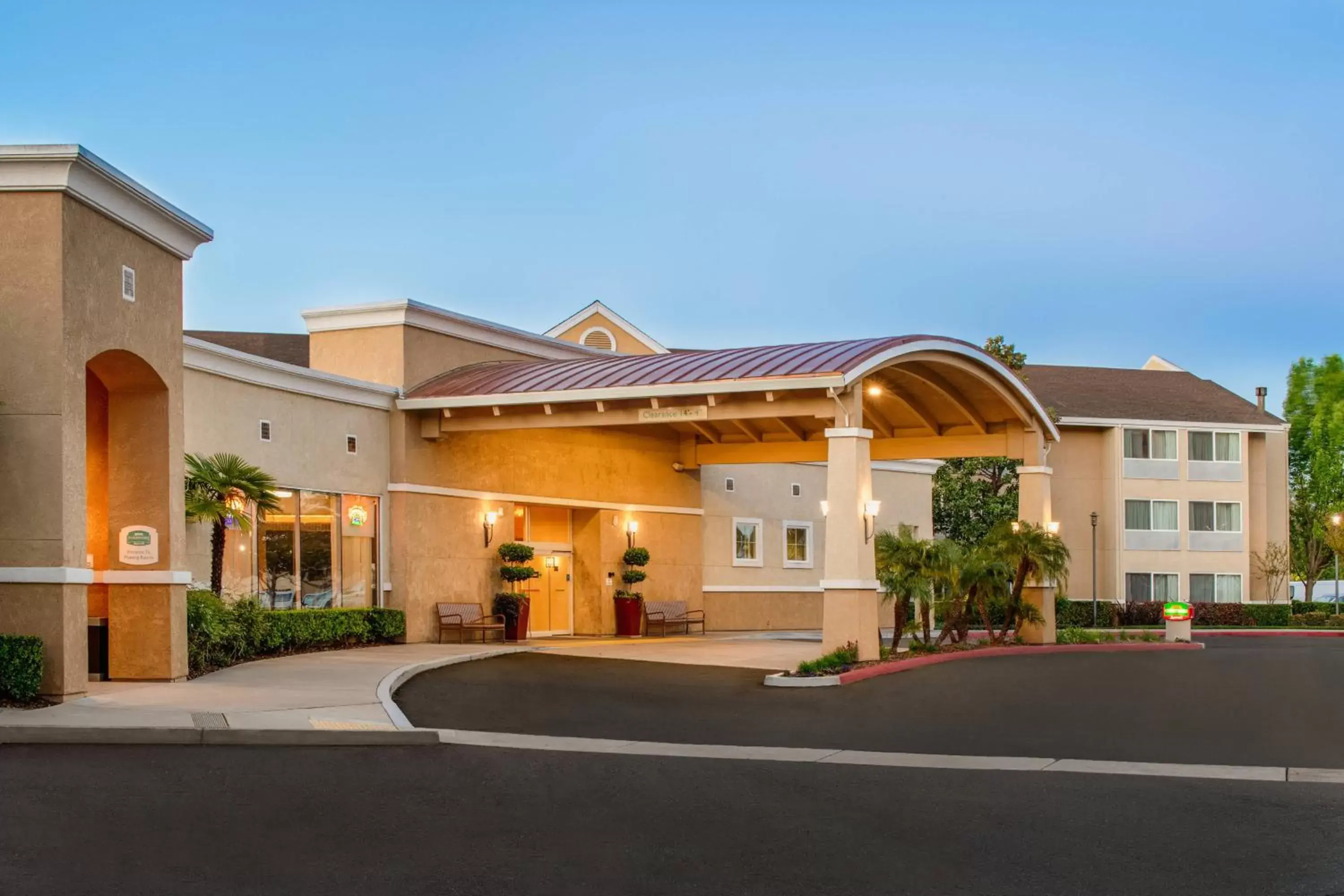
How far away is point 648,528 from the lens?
32.7 m

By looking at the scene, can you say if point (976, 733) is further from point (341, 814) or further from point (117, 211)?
point (117, 211)

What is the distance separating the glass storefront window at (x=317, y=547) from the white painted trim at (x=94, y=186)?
7532 millimetres

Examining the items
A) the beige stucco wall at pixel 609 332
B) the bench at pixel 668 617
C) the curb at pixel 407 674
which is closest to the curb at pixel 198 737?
the curb at pixel 407 674

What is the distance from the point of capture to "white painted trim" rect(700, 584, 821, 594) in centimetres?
3494

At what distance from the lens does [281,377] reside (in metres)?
23.5

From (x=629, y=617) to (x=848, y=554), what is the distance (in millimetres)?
10580

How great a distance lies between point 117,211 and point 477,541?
1274 cm

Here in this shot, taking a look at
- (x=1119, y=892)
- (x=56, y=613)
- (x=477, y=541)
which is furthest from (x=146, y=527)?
(x=1119, y=892)

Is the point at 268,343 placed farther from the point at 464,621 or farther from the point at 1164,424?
the point at 1164,424

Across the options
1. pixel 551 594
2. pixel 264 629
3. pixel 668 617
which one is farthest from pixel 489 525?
pixel 264 629

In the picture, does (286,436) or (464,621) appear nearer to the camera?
(286,436)

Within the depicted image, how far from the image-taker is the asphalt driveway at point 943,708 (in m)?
13.8

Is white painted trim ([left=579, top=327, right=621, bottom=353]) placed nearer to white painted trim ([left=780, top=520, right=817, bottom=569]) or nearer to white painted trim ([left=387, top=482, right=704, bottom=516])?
white painted trim ([left=387, top=482, right=704, bottom=516])

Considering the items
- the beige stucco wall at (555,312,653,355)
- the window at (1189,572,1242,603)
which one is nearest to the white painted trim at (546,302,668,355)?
the beige stucco wall at (555,312,653,355)
